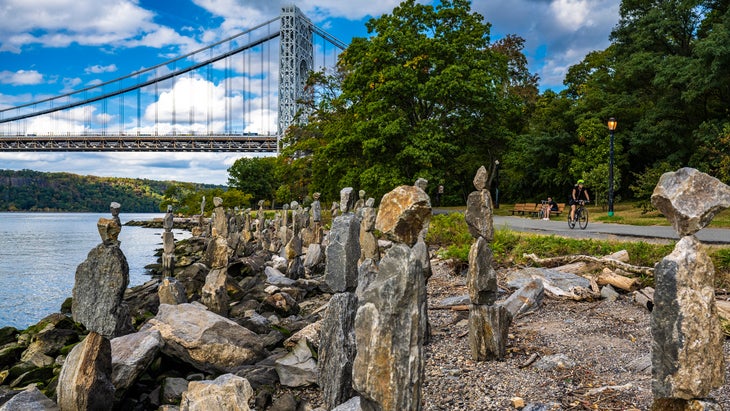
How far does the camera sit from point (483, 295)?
5.21m

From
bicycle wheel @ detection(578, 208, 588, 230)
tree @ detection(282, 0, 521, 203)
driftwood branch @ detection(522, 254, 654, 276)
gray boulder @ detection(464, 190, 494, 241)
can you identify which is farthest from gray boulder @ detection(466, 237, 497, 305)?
tree @ detection(282, 0, 521, 203)

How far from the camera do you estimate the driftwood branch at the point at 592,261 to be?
760 centimetres

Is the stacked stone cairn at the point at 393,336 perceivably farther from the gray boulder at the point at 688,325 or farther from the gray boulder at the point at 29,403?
the gray boulder at the point at 29,403

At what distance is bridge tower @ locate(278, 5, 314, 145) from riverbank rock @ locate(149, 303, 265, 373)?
2322 inches

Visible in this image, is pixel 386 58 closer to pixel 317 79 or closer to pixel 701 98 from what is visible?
pixel 317 79

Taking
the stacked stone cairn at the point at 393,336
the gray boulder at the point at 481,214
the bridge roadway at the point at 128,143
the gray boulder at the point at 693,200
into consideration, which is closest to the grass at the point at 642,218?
the gray boulder at the point at 481,214

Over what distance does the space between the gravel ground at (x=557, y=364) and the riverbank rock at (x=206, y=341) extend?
2.11m

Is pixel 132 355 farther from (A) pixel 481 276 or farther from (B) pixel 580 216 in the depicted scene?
(B) pixel 580 216

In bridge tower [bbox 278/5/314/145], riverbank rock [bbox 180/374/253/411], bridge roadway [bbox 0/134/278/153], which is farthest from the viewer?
bridge tower [bbox 278/5/314/145]

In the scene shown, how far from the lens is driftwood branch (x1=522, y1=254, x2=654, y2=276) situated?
7.60m

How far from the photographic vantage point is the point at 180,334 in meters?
5.96

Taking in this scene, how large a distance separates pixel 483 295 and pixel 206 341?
3092 millimetres

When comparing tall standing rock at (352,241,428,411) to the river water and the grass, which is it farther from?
the river water

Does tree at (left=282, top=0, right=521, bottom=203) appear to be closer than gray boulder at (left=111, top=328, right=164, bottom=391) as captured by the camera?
No
